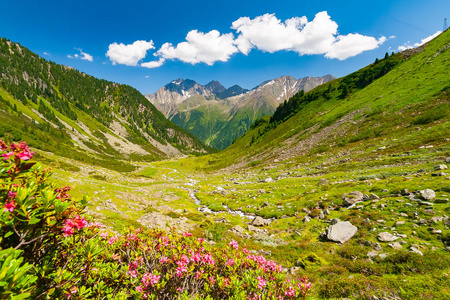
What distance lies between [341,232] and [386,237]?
261 cm

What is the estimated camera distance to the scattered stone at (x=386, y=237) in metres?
11.3

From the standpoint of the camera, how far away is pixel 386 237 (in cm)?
1144

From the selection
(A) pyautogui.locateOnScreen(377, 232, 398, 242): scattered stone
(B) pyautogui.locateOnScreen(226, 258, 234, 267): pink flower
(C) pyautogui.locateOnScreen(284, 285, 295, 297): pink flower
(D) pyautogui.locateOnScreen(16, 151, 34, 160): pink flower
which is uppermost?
(D) pyautogui.locateOnScreen(16, 151, 34, 160): pink flower

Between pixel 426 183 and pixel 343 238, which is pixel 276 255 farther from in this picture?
pixel 426 183

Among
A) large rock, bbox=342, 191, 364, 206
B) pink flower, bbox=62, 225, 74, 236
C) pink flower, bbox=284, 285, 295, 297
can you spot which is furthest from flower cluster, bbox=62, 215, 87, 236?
large rock, bbox=342, 191, 364, 206

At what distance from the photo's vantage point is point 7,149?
3369 millimetres

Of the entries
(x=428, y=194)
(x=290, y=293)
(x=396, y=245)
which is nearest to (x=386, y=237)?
(x=396, y=245)

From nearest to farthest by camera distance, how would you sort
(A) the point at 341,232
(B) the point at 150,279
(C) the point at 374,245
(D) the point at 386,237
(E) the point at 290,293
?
(B) the point at 150,279, (E) the point at 290,293, (C) the point at 374,245, (D) the point at 386,237, (A) the point at 341,232

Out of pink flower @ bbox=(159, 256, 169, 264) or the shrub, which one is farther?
pink flower @ bbox=(159, 256, 169, 264)

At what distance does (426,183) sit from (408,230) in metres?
9.08

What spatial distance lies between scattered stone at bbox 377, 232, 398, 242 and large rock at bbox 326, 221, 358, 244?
164cm

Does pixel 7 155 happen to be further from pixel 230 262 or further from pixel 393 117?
pixel 393 117

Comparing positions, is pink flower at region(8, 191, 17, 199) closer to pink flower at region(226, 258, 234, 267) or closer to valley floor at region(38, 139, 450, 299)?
valley floor at region(38, 139, 450, 299)

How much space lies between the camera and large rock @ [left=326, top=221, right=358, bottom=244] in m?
13.0
